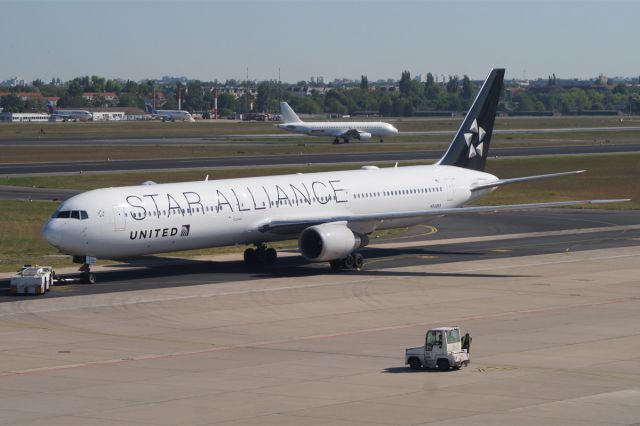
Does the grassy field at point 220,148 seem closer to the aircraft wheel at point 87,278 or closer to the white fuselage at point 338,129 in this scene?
the white fuselage at point 338,129

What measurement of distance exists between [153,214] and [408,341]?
714 inches

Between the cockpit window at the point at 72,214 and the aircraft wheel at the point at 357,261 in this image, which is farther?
the aircraft wheel at the point at 357,261

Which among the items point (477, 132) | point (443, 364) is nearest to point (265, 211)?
point (477, 132)

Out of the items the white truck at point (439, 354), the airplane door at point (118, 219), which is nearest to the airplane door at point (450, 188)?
the airplane door at point (118, 219)

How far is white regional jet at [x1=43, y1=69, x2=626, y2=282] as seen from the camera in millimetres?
53969

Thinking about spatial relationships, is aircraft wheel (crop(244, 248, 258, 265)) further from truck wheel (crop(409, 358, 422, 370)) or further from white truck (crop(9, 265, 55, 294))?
truck wheel (crop(409, 358, 422, 370))

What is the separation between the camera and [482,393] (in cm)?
3206

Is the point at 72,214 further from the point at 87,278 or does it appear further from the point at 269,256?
the point at 269,256

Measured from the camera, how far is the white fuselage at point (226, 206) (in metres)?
53.8

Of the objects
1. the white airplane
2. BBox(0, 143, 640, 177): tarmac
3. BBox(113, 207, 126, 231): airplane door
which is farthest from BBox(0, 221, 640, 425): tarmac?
the white airplane

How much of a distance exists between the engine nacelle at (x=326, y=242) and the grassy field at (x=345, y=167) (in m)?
11.0

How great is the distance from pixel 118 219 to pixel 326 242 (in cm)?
1037

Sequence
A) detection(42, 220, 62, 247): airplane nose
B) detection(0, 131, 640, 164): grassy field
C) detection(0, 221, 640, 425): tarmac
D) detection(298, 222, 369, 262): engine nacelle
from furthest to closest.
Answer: detection(0, 131, 640, 164): grassy field
detection(298, 222, 369, 262): engine nacelle
detection(42, 220, 62, 247): airplane nose
detection(0, 221, 640, 425): tarmac

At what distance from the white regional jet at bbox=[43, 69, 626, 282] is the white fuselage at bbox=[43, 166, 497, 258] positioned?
1.9 inches
